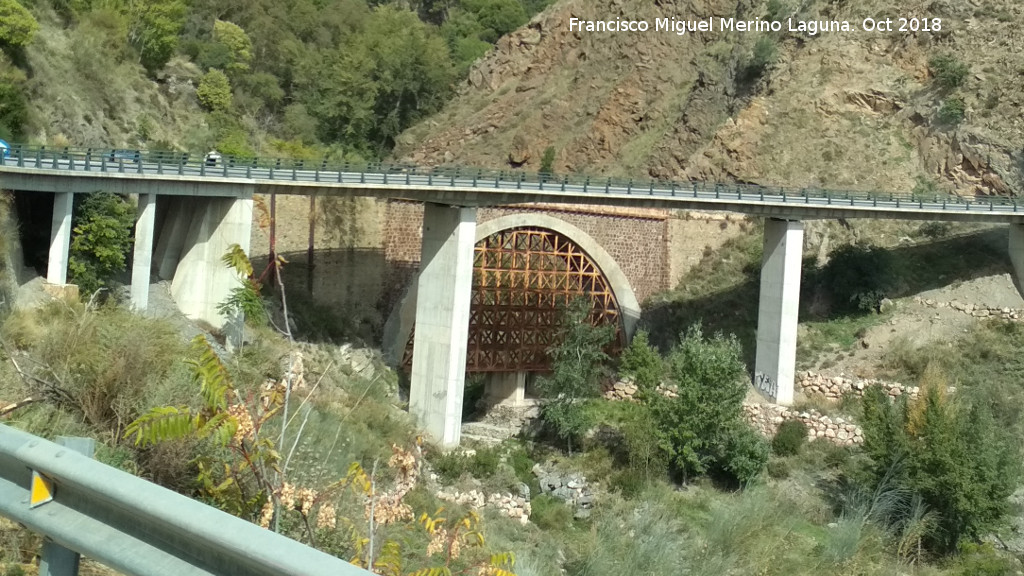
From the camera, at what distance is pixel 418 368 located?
118 feet

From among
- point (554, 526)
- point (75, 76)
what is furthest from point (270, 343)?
point (75, 76)

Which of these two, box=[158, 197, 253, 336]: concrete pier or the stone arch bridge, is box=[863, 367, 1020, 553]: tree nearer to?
the stone arch bridge

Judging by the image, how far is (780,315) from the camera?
39562mm

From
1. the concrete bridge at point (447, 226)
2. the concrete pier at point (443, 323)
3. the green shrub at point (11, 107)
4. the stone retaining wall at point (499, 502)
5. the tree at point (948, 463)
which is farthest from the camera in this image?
the green shrub at point (11, 107)

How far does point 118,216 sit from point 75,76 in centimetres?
1545

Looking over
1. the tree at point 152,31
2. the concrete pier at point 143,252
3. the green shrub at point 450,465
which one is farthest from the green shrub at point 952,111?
the concrete pier at point 143,252

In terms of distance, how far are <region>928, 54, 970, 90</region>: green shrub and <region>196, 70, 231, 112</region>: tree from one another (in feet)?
118

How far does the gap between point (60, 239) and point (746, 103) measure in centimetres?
3788

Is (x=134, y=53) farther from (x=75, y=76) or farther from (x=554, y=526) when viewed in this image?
(x=554, y=526)

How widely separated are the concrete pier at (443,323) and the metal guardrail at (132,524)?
3051cm

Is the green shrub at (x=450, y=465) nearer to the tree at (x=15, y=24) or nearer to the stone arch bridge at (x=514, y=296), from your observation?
the stone arch bridge at (x=514, y=296)

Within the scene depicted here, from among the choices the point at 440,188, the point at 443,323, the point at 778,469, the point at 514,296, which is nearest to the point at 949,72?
the point at 514,296

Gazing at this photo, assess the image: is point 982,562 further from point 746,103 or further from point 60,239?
point 746,103

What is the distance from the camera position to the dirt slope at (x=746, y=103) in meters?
51.7
